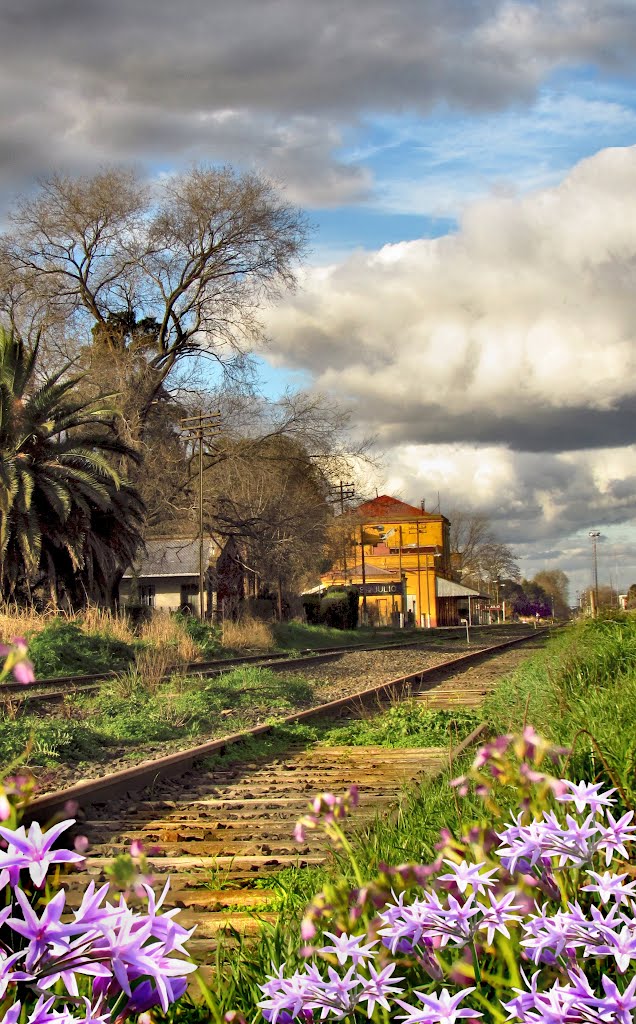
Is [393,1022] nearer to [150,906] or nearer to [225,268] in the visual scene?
[150,906]

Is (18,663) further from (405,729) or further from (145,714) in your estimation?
(145,714)

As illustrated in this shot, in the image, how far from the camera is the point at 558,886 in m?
1.75

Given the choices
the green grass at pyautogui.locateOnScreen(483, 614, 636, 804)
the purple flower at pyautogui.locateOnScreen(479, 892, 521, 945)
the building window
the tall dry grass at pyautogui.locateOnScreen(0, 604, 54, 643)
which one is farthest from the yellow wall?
the purple flower at pyautogui.locateOnScreen(479, 892, 521, 945)

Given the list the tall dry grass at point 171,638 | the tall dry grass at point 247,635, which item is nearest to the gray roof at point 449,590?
the tall dry grass at point 247,635

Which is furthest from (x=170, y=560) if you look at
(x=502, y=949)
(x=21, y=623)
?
(x=502, y=949)

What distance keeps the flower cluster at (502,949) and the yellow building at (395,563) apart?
183ft

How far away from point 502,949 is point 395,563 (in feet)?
364

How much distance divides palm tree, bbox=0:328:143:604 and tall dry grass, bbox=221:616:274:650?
4.25 meters

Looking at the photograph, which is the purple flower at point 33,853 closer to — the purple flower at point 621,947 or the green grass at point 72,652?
the purple flower at point 621,947

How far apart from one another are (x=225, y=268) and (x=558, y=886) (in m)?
45.1

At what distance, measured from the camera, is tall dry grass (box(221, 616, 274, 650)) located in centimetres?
3052

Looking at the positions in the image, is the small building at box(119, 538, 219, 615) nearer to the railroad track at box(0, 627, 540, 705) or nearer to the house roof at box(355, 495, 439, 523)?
the railroad track at box(0, 627, 540, 705)

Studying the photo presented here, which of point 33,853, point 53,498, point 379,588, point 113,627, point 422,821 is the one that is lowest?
point 422,821

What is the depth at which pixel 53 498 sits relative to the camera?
24.2 metres
